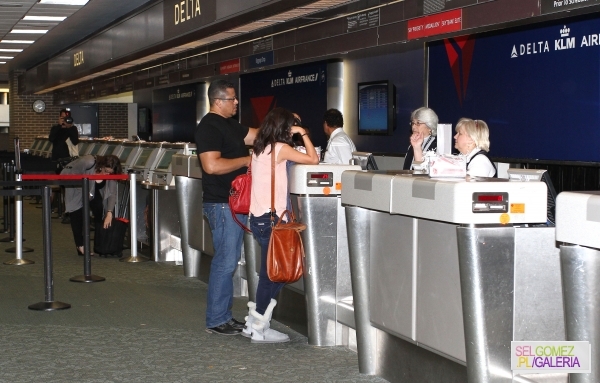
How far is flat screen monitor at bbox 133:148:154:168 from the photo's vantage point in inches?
404

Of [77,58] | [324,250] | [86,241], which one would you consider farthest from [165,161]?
[77,58]

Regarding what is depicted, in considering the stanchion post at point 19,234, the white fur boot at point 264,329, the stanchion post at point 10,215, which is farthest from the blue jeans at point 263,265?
the stanchion post at point 10,215

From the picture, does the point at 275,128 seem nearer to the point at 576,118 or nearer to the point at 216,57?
the point at 576,118

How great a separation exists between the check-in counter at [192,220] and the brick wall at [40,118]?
66.2 feet

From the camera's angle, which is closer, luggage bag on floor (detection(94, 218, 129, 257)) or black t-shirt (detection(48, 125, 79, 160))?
luggage bag on floor (detection(94, 218, 129, 257))

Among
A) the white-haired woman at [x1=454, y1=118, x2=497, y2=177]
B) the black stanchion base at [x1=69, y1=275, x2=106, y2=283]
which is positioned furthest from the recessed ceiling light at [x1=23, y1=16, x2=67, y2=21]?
the white-haired woman at [x1=454, y1=118, x2=497, y2=177]

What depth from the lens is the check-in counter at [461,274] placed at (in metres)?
3.56

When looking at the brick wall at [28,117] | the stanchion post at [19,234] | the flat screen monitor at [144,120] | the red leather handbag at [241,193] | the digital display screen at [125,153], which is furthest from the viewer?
the brick wall at [28,117]

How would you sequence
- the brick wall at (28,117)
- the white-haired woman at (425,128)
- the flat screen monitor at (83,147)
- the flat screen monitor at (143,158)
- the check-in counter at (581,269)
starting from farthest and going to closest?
the brick wall at (28,117) < the flat screen monitor at (83,147) < the flat screen monitor at (143,158) < the white-haired woman at (425,128) < the check-in counter at (581,269)

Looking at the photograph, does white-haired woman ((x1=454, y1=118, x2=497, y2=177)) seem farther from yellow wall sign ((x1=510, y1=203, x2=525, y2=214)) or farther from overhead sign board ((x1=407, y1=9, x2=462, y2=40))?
yellow wall sign ((x1=510, y1=203, x2=525, y2=214))

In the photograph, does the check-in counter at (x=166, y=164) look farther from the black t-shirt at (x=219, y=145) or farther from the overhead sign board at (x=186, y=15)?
the black t-shirt at (x=219, y=145)

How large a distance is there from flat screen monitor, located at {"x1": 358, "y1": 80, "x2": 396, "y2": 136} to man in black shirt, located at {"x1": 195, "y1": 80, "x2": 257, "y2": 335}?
531 centimetres

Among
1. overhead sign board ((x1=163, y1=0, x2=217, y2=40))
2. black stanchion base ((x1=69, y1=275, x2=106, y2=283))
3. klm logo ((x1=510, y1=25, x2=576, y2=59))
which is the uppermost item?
overhead sign board ((x1=163, y1=0, x2=217, y2=40))

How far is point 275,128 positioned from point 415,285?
1550 mm
